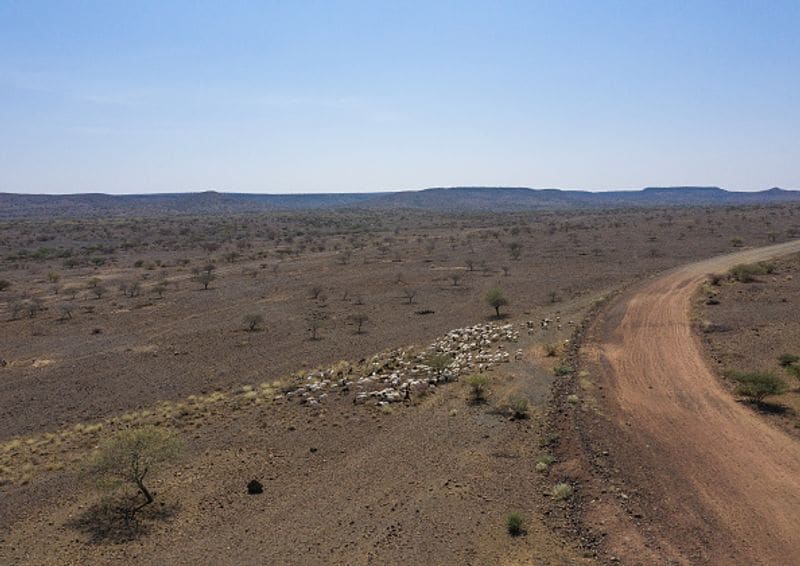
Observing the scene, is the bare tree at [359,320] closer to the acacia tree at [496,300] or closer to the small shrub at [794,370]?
the acacia tree at [496,300]

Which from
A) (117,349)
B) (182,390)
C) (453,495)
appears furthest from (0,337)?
(453,495)

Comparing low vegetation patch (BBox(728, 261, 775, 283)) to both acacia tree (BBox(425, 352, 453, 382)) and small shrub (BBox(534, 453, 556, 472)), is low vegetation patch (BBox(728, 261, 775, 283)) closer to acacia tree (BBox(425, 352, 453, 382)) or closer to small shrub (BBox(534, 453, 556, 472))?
acacia tree (BBox(425, 352, 453, 382))

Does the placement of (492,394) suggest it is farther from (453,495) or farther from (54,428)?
(54,428)

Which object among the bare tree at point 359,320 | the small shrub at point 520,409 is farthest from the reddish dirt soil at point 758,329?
the bare tree at point 359,320

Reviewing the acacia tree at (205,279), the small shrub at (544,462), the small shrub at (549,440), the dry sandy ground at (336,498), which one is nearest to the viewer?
the dry sandy ground at (336,498)

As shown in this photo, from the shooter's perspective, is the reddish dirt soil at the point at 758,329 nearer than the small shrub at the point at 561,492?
No

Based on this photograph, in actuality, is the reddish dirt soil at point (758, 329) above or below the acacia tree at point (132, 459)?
above

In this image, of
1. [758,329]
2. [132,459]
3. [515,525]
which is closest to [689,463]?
[515,525]
